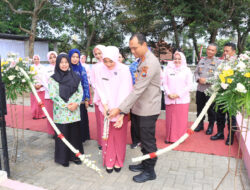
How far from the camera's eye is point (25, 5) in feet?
46.2

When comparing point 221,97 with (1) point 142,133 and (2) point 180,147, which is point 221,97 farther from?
(2) point 180,147

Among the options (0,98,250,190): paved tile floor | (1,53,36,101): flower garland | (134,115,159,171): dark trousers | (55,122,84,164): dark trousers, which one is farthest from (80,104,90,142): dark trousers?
(134,115,159,171): dark trousers

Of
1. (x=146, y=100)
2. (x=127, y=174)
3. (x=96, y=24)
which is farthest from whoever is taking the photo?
(x=96, y=24)

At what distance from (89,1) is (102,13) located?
1.85m

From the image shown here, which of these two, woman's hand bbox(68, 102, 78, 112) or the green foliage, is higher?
the green foliage

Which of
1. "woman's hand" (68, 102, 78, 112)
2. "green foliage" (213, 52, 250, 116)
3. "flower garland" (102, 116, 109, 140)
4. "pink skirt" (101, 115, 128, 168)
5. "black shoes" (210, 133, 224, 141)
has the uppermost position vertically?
"green foliage" (213, 52, 250, 116)

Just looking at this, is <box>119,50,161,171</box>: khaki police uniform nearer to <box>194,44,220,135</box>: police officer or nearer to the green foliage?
the green foliage

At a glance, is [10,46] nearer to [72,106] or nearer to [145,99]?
[72,106]

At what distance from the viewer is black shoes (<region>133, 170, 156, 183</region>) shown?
9.86ft

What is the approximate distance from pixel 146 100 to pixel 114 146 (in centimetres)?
93

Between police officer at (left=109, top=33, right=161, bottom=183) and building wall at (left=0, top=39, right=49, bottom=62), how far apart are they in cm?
1348

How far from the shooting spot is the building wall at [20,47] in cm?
1523

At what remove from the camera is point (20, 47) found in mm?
16484

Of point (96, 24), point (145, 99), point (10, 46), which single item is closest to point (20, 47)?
point (10, 46)
